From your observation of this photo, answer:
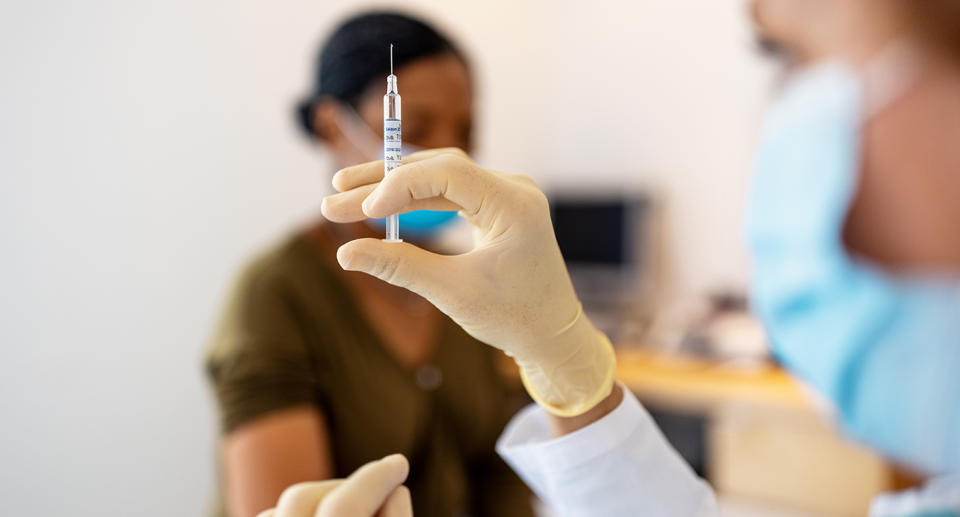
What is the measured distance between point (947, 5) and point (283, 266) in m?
1.03

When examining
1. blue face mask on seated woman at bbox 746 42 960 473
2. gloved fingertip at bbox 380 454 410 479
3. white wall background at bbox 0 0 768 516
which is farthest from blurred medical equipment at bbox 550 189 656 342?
gloved fingertip at bbox 380 454 410 479

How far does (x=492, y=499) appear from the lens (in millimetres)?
1298

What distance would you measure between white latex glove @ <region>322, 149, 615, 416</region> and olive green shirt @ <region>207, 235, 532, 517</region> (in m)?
0.54

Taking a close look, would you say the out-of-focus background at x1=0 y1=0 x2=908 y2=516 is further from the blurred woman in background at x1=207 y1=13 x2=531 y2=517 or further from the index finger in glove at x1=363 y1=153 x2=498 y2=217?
the index finger in glove at x1=363 y1=153 x2=498 y2=217

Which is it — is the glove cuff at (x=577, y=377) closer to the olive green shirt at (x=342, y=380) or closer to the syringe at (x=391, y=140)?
the syringe at (x=391, y=140)

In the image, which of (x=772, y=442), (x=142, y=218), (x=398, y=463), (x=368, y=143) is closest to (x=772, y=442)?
(x=772, y=442)

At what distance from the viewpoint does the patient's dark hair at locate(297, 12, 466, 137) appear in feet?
3.24

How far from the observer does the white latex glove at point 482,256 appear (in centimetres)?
51

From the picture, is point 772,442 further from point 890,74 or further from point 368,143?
point 368,143

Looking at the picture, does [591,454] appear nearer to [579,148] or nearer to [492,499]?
[492,499]

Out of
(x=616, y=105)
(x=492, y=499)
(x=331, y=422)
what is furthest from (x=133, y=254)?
(x=616, y=105)

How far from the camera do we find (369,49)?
39.9 inches

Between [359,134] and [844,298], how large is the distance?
0.81m

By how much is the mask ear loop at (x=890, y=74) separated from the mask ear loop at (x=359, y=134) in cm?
75
